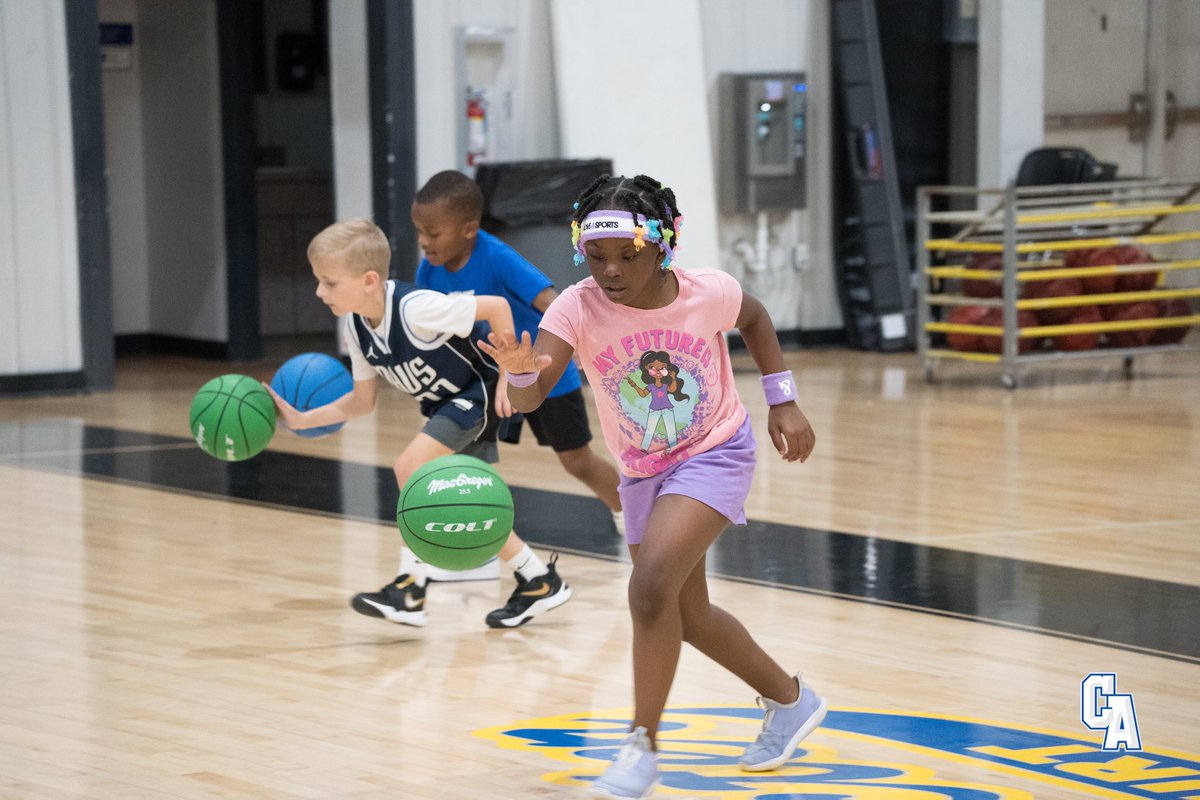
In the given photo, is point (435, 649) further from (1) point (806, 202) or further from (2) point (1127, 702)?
(1) point (806, 202)

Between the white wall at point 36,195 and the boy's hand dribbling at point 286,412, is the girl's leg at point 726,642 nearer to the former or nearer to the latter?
the boy's hand dribbling at point 286,412

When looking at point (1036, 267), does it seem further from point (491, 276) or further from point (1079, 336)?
point (491, 276)

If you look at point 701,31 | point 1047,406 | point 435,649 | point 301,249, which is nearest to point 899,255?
point 701,31

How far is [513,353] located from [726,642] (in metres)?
0.93

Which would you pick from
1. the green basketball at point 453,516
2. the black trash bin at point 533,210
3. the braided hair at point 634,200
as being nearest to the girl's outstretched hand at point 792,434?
the braided hair at point 634,200

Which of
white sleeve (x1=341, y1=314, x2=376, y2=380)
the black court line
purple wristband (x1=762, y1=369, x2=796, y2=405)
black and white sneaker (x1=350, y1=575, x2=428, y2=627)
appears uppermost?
purple wristband (x1=762, y1=369, x2=796, y2=405)

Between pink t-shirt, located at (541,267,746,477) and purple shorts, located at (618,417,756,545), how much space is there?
3 centimetres

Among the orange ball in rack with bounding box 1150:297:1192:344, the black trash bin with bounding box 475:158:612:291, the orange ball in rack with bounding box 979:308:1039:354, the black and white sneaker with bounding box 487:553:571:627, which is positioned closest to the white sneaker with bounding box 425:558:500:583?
the black and white sneaker with bounding box 487:553:571:627

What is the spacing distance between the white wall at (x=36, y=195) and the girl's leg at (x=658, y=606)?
938cm

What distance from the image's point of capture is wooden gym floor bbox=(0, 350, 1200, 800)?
4.45 m

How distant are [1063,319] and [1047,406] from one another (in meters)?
1.34

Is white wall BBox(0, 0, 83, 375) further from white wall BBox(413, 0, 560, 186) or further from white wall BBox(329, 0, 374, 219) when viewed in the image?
white wall BBox(413, 0, 560, 186)

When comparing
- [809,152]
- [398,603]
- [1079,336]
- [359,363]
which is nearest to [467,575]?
[398,603]

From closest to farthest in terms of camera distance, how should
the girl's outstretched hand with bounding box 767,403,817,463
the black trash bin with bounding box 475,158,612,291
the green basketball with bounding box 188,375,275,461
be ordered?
the girl's outstretched hand with bounding box 767,403,817,463 < the green basketball with bounding box 188,375,275,461 < the black trash bin with bounding box 475,158,612,291
